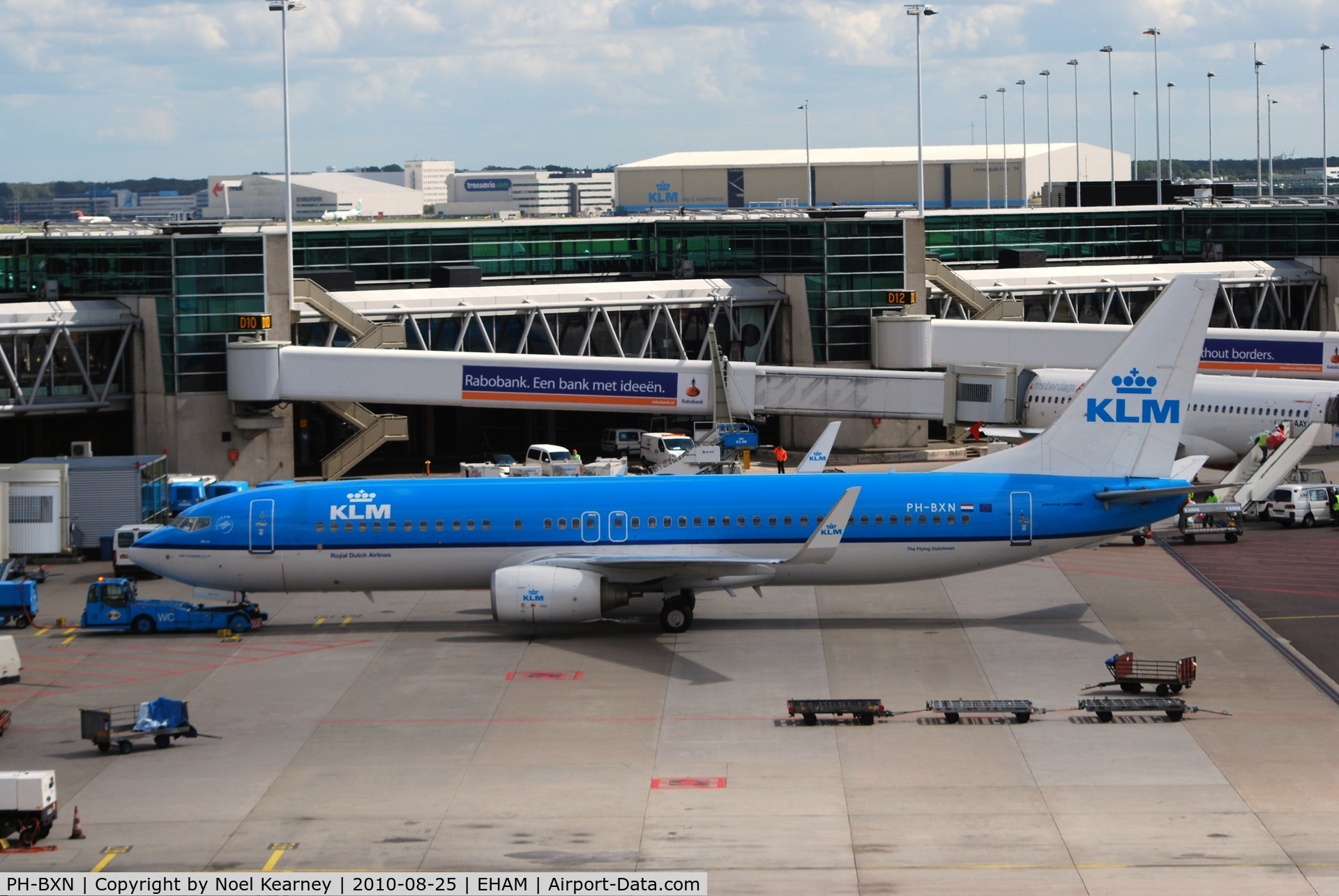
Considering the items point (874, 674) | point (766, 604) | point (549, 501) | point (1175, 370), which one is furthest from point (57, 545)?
point (1175, 370)

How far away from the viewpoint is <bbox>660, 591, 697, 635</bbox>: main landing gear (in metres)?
43.4

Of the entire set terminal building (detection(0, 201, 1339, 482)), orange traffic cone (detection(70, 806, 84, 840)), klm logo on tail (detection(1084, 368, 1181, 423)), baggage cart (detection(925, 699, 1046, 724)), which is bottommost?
orange traffic cone (detection(70, 806, 84, 840))

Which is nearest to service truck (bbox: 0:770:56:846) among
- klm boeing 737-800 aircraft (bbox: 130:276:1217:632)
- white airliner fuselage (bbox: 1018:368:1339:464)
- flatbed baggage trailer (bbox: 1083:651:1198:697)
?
klm boeing 737-800 aircraft (bbox: 130:276:1217:632)

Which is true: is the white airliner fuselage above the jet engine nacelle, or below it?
above

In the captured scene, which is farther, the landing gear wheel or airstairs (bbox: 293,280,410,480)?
airstairs (bbox: 293,280,410,480)

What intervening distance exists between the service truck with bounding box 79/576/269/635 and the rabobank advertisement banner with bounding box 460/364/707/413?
83.3ft

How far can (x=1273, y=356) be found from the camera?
263 ft

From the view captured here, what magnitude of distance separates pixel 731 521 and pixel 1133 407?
11.3m

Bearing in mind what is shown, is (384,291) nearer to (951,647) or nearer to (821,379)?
(821,379)

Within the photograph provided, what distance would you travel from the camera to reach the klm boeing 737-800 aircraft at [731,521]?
42.5 m

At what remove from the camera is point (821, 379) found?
71438 mm

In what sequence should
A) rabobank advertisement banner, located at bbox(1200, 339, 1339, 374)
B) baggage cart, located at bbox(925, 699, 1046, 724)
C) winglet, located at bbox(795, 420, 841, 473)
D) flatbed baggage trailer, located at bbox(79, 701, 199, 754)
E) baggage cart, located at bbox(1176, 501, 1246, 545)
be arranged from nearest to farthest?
flatbed baggage trailer, located at bbox(79, 701, 199, 754), baggage cart, located at bbox(925, 699, 1046, 724), winglet, located at bbox(795, 420, 841, 473), baggage cart, located at bbox(1176, 501, 1246, 545), rabobank advertisement banner, located at bbox(1200, 339, 1339, 374)

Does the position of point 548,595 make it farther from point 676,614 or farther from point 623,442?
point 623,442

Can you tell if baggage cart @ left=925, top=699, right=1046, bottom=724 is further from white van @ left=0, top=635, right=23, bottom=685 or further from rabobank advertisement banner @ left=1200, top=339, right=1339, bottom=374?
rabobank advertisement banner @ left=1200, top=339, right=1339, bottom=374
